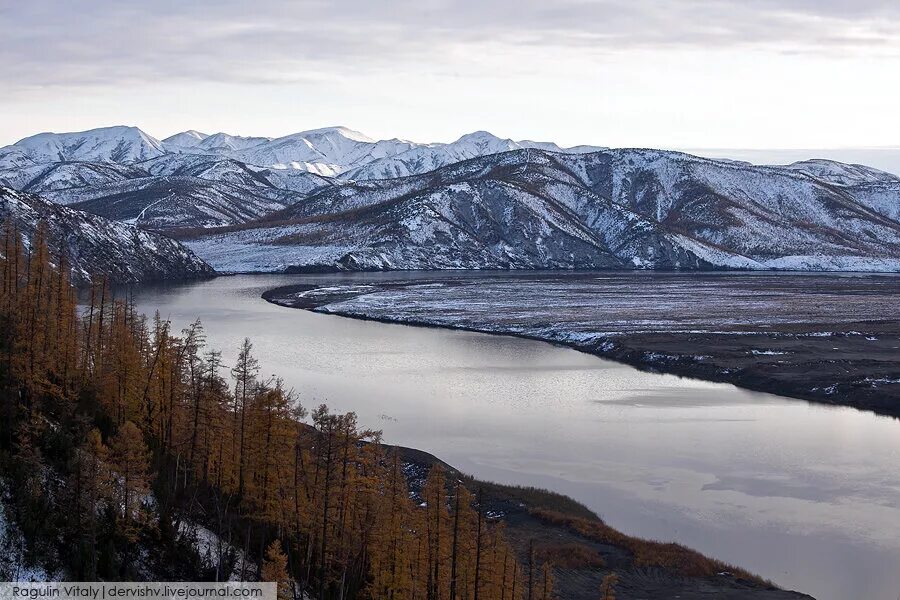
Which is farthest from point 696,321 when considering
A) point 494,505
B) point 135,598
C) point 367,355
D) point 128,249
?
point 128,249

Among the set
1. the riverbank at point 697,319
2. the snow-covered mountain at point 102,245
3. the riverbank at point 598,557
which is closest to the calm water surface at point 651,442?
the riverbank at point 598,557

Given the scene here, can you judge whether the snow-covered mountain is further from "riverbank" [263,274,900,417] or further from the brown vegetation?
the brown vegetation

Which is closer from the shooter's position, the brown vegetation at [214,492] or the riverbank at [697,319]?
the brown vegetation at [214,492]

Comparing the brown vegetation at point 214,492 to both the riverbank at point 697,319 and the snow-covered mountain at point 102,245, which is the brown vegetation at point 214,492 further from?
the snow-covered mountain at point 102,245

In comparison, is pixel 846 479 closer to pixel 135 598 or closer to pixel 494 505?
pixel 494 505

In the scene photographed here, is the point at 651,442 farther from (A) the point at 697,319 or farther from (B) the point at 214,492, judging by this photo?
(A) the point at 697,319
